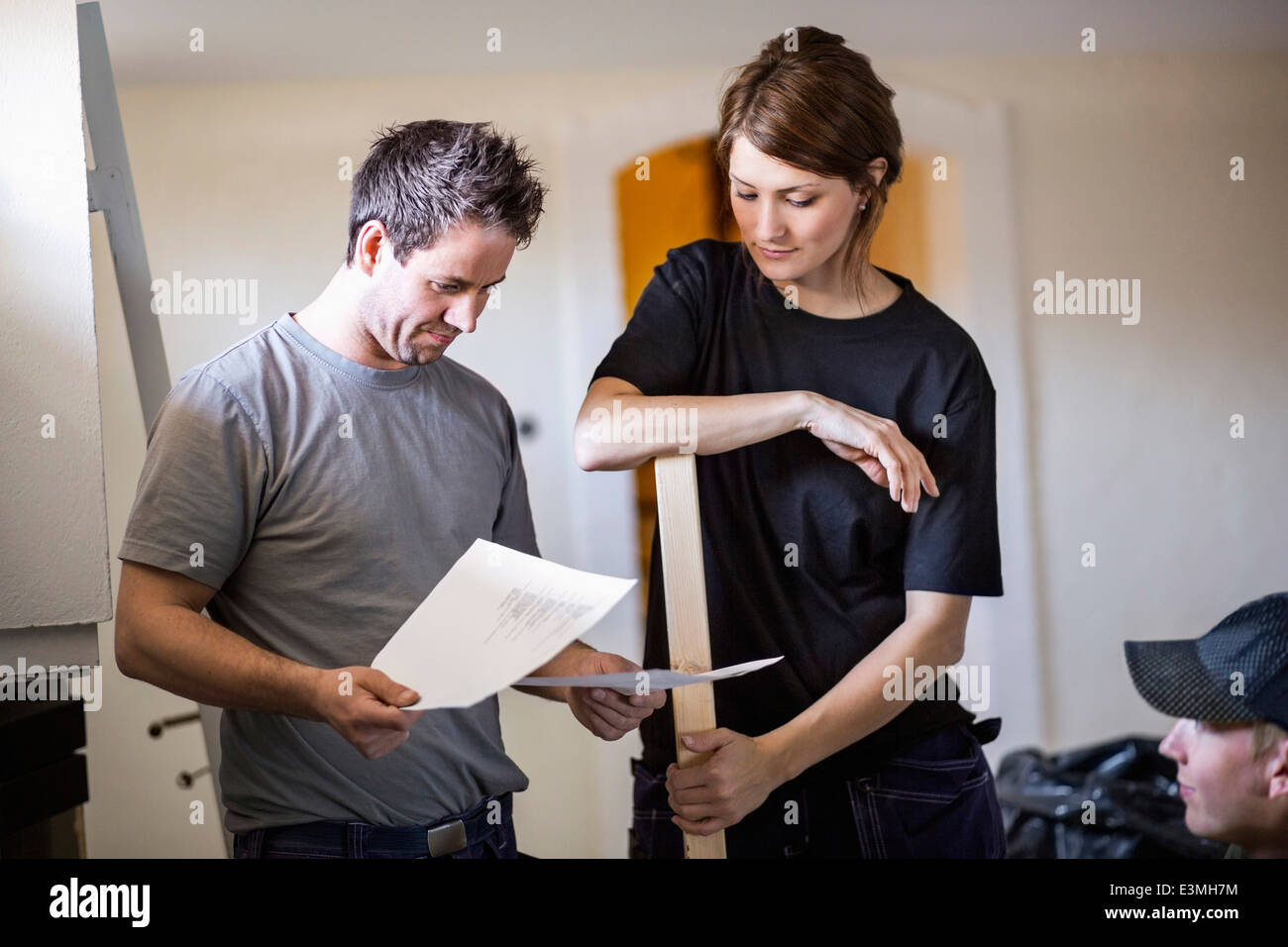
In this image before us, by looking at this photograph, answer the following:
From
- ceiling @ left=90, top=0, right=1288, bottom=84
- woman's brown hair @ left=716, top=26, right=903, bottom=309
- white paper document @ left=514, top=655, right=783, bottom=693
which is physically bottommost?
white paper document @ left=514, top=655, right=783, bottom=693

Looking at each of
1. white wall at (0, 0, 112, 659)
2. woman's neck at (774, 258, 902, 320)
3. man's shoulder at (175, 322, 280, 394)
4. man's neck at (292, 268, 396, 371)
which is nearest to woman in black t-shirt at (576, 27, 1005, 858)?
woman's neck at (774, 258, 902, 320)

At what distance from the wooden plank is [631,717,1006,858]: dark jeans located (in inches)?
3.9

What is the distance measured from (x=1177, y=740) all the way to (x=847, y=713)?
1.99ft

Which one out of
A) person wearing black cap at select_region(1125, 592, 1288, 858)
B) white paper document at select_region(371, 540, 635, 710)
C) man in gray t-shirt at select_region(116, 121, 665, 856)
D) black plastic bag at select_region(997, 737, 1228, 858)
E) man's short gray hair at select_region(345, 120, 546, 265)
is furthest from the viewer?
black plastic bag at select_region(997, 737, 1228, 858)

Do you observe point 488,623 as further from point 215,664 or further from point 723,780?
point 723,780

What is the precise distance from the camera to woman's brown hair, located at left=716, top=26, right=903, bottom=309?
1986 mm

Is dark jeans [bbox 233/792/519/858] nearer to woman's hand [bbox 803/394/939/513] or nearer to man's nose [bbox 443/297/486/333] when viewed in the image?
man's nose [bbox 443/297/486/333]

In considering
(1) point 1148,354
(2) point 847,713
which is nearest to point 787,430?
(2) point 847,713

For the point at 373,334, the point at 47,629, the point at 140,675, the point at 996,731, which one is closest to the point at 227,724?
the point at 140,675

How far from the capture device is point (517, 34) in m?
2.12

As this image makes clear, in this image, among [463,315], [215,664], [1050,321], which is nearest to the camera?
[215,664]

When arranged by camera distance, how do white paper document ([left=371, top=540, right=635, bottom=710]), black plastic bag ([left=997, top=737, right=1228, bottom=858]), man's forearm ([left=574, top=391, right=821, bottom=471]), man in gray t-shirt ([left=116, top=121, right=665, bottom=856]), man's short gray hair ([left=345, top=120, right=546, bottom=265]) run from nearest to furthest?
1. white paper document ([left=371, top=540, right=635, bottom=710])
2. man in gray t-shirt ([left=116, top=121, right=665, bottom=856])
3. man's short gray hair ([left=345, top=120, right=546, bottom=265])
4. man's forearm ([left=574, top=391, right=821, bottom=471])
5. black plastic bag ([left=997, top=737, right=1228, bottom=858])

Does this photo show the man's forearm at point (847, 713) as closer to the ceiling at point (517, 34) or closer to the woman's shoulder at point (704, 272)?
the woman's shoulder at point (704, 272)

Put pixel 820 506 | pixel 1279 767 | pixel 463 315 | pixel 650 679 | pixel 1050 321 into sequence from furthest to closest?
pixel 1050 321 → pixel 820 506 → pixel 1279 767 → pixel 463 315 → pixel 650 679
